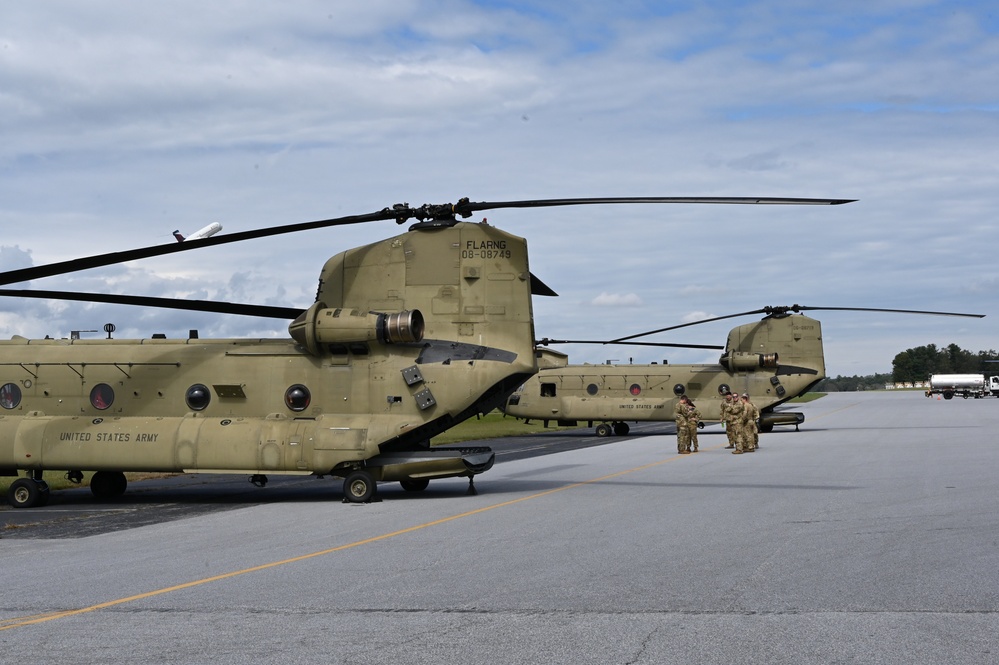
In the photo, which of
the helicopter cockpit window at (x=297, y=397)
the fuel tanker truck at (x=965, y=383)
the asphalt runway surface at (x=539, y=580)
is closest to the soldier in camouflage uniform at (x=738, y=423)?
the asphalt runway surface at (x=539, y=580)

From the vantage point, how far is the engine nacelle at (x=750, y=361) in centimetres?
4053

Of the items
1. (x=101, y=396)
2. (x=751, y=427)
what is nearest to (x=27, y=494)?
(x=101, y=396)

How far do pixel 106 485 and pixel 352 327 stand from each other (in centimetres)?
669

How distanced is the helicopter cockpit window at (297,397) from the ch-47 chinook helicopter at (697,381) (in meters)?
20.4

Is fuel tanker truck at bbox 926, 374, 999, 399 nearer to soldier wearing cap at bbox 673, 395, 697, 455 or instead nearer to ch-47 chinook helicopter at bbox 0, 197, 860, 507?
soldier wearing cap at bbox 673, 395, 697, 455

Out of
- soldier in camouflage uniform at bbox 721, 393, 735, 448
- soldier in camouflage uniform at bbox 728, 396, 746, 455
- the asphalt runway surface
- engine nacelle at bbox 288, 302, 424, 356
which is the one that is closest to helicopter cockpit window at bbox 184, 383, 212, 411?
engine nacelle at bbox 288, 302, 424, 356

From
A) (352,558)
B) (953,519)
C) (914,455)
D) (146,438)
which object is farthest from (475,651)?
(914,455)

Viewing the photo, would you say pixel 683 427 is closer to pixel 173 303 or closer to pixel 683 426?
pixel 683 426

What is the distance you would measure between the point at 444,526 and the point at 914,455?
1585cm

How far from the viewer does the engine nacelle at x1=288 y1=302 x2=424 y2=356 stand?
57.3 ft

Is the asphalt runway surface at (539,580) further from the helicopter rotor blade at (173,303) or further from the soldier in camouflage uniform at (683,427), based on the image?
the soldier in camouflage uniform at (683,427)

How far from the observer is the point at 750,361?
40.7m

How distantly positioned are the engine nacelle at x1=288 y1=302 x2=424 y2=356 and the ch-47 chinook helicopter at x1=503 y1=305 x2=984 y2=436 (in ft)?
66.8

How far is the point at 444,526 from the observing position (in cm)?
1333
